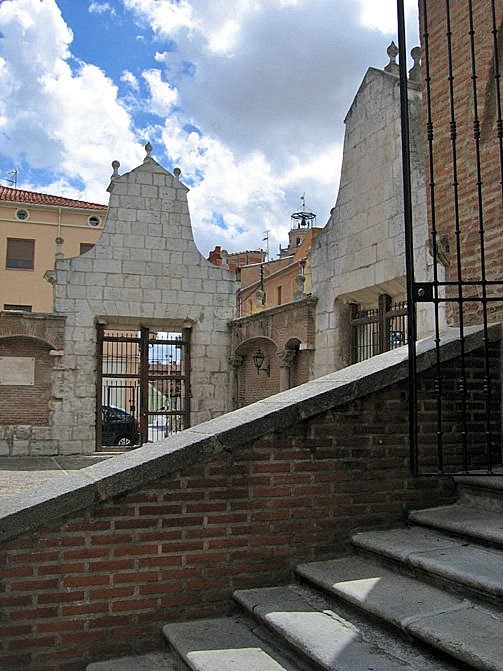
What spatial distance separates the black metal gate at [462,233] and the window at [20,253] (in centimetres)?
2626

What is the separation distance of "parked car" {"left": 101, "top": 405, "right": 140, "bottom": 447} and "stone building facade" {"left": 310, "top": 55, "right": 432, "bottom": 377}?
19.9ft

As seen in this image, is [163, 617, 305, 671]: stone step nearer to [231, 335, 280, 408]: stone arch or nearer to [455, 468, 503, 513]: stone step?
[455, 468, 503, 513]: stone step

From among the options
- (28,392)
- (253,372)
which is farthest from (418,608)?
(28,392)

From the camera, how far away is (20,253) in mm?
28922

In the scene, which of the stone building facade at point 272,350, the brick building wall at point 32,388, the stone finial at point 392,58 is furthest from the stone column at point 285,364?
the stone finial at point 392,58

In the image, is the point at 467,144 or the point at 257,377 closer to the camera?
the point at 467,144

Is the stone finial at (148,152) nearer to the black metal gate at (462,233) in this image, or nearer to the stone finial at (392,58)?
the stone finial at (392,58)

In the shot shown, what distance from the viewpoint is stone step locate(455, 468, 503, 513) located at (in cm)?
357

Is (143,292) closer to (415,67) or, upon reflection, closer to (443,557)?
(415,67)

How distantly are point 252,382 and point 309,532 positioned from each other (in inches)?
421

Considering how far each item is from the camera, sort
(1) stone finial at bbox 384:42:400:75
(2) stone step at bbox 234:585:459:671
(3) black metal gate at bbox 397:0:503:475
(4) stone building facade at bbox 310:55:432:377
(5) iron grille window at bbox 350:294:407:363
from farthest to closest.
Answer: (1) stone finial at bbox 384:42:400:75 → (5) iron grille window at bbox 350:294:407:363 → (4) stone building facade at bbox 310:55:432:377 → (3) black metal gate at bbox 397:0:503:475 → (2) stone step at bbox 234:585:459:671

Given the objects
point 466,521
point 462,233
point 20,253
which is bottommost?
point 466,521

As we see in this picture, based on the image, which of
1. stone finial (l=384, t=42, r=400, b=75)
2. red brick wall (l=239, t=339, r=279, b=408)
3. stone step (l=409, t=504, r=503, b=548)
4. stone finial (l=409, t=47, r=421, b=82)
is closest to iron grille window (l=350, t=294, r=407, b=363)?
red brick wall (l=239, t=339, r=279, b=408)

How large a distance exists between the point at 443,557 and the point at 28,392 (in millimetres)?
11464
